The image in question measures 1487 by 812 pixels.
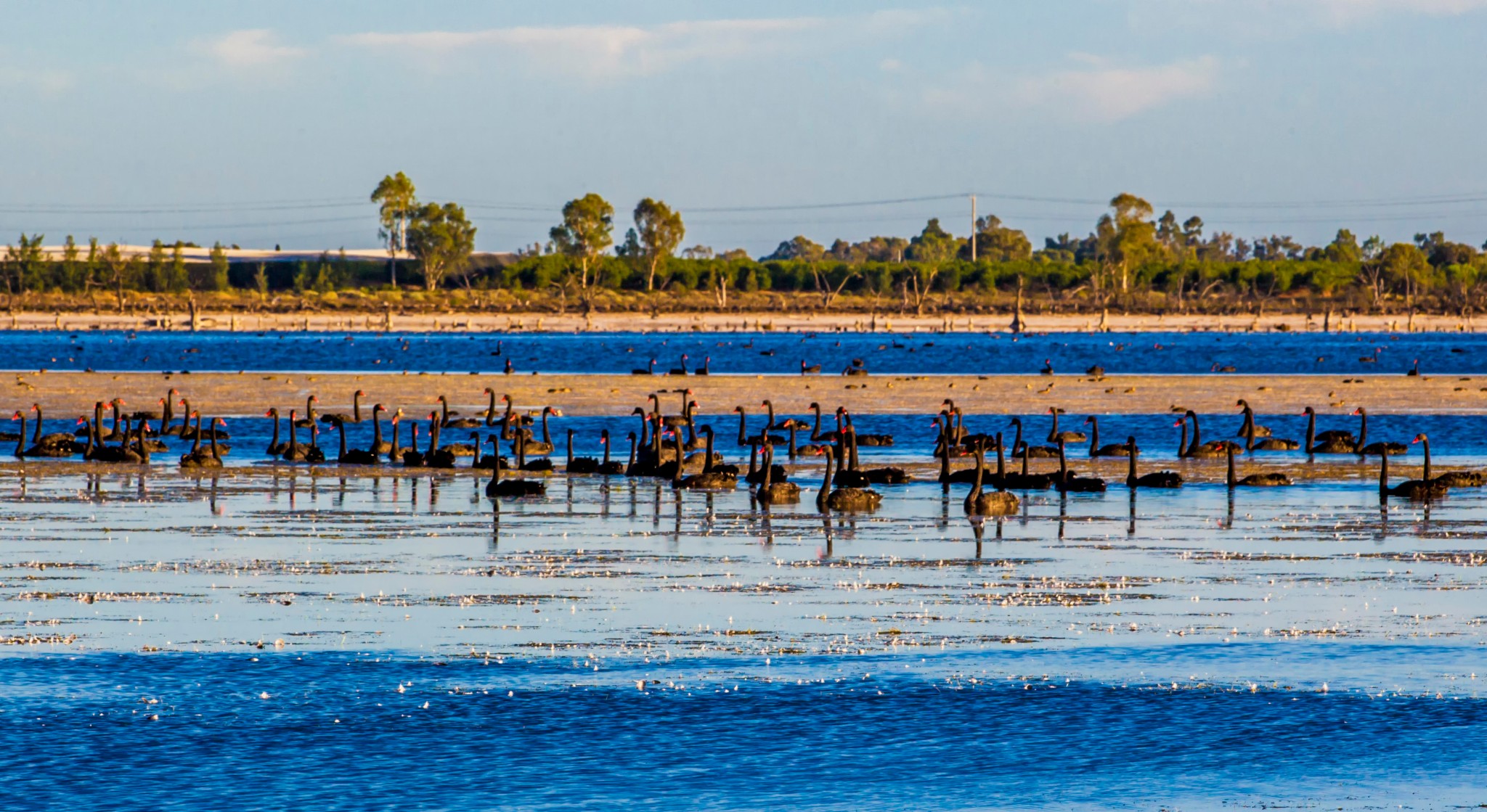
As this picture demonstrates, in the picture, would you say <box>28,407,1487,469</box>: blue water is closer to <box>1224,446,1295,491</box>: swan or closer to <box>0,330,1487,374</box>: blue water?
<box>1224,446,1295,491</box>: swan

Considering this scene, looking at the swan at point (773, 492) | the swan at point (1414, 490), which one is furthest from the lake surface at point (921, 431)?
the swan at point (773, 492)

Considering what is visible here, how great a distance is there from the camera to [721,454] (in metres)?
46.5

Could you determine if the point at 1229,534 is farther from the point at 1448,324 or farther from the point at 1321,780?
the point at 1448,324

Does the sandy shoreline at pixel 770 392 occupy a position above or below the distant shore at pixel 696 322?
below

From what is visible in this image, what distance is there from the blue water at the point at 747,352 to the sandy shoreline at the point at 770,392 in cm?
1409

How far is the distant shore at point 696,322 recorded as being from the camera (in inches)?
6097

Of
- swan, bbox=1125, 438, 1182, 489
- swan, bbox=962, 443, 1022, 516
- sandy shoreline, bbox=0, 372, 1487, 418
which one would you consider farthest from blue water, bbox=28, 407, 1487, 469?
swan, bbox=962, 443, 1022, 516

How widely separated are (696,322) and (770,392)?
316 feet

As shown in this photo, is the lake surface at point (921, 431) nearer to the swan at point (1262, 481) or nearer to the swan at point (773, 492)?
the swan at point (1262, 481)

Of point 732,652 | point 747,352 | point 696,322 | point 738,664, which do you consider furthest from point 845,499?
point 696,322

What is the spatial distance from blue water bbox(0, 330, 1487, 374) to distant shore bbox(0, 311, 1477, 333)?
835 cm

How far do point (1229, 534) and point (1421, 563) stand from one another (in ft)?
13.2

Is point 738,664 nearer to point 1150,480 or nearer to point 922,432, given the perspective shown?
point 1150,480

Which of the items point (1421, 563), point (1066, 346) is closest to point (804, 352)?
point (1066, 346)
